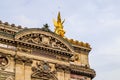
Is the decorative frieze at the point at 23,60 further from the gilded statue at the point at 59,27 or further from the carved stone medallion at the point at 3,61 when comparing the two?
the gilded statue at the point at 59,27

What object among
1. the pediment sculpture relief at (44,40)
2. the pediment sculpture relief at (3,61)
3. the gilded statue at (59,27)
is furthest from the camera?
the gilded statue at (59,27)

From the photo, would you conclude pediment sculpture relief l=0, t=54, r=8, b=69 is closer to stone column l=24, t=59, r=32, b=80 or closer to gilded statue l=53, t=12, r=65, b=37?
stone column l=24, t=59, r=32, b=80

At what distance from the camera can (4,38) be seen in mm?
49656

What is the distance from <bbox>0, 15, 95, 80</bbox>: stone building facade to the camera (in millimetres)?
49562

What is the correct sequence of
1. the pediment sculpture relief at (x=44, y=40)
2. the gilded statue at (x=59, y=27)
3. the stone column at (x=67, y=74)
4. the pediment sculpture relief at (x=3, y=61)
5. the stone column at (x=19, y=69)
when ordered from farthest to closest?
the gilded statue at (x=59, y=27) → the stone column at (x=67, y=74) → the pediment sculpture relief at (x=44, y=40) → the stone column at (x=19, y=69) → the pediment sculpture relief at (x=3, y=61)

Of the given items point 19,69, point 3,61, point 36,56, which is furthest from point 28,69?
point 3,61

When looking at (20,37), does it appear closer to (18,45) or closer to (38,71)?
(18,45)

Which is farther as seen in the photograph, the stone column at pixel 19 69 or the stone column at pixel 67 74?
the stone column at pixel 67 74

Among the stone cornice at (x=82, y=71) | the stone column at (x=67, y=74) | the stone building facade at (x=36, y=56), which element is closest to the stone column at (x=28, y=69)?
the stone building facade at (x=36, y=56)

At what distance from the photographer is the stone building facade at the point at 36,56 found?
49.6 metres

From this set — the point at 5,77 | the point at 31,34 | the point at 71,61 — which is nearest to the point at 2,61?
the point at 5,77

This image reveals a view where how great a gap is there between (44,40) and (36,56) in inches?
99.5

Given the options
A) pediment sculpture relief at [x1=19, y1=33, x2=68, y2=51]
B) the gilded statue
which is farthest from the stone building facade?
the gilded statue

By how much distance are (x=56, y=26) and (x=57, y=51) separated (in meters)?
6.38
